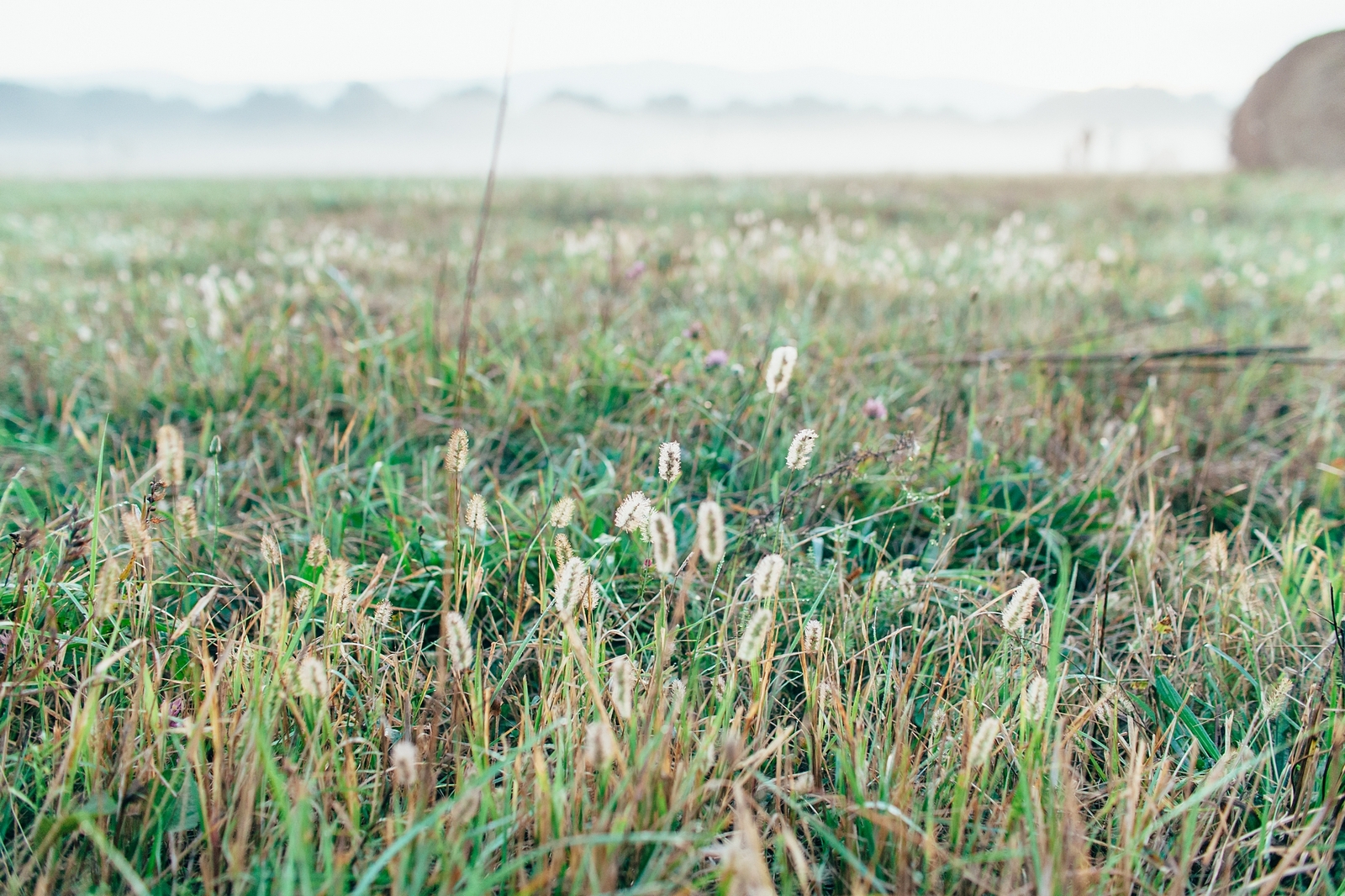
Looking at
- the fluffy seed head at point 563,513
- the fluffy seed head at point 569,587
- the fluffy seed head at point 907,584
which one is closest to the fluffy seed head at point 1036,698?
the fluffy seed head at point 907,584

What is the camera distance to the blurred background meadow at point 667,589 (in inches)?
43.3

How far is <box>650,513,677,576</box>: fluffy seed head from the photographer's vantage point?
106 cm

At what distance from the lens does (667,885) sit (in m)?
0.93

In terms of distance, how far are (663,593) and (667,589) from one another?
0.43 meters

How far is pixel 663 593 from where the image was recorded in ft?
4.38

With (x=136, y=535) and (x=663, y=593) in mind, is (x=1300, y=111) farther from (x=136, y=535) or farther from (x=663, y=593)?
(x=136, y=535)

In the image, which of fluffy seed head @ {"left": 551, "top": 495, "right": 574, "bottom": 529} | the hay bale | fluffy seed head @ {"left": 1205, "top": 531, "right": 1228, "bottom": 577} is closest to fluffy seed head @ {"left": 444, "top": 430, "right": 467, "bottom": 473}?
fluffy seed head @ {"left": 551, "top": 495, "right": 574, "bottom": 529}

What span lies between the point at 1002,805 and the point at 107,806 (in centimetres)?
129

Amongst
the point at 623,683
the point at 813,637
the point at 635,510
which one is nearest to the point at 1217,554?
the point at 813,637

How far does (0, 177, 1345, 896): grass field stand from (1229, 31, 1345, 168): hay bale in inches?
630

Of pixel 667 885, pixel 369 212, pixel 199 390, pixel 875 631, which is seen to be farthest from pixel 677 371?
pixel 369 212

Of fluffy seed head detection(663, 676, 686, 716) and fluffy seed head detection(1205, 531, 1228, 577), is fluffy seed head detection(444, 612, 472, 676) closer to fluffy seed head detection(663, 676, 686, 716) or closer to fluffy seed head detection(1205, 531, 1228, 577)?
fluffy seed head detection(663, 676, 686, 716)

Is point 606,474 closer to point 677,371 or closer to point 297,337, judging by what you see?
point 677,371

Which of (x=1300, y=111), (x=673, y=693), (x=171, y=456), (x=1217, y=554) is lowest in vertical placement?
(x=673, y=693)
